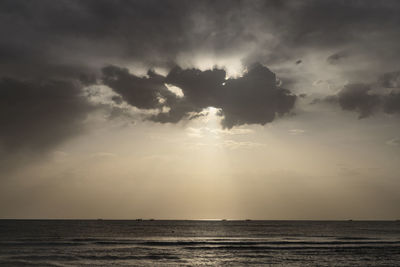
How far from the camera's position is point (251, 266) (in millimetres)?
50281

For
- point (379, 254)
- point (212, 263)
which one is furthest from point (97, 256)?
point (379, 254)

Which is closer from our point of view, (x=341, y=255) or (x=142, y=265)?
(x=142, y=265)

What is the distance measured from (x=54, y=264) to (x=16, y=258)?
9288 mm

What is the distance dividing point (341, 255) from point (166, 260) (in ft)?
95.0

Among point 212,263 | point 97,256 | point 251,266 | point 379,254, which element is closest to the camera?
point 251,266

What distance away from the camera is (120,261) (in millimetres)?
54531

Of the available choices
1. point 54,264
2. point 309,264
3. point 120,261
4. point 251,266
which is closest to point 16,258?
point 54,264

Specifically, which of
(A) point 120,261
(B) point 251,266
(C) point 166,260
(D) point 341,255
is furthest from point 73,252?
(D) point 341,255

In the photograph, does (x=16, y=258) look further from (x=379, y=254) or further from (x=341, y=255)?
(x=379, y=254)

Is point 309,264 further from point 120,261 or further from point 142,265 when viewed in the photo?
point 120,261

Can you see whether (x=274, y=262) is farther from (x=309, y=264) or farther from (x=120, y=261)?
(x=120, y=261)

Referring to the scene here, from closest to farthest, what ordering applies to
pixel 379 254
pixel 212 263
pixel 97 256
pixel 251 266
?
pixel 251 266 → pixel 212 263 → pixel 97 256 → pixel 379 254

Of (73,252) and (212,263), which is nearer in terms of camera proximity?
(212,263)

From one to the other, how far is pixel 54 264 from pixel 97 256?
10154 millimetres
